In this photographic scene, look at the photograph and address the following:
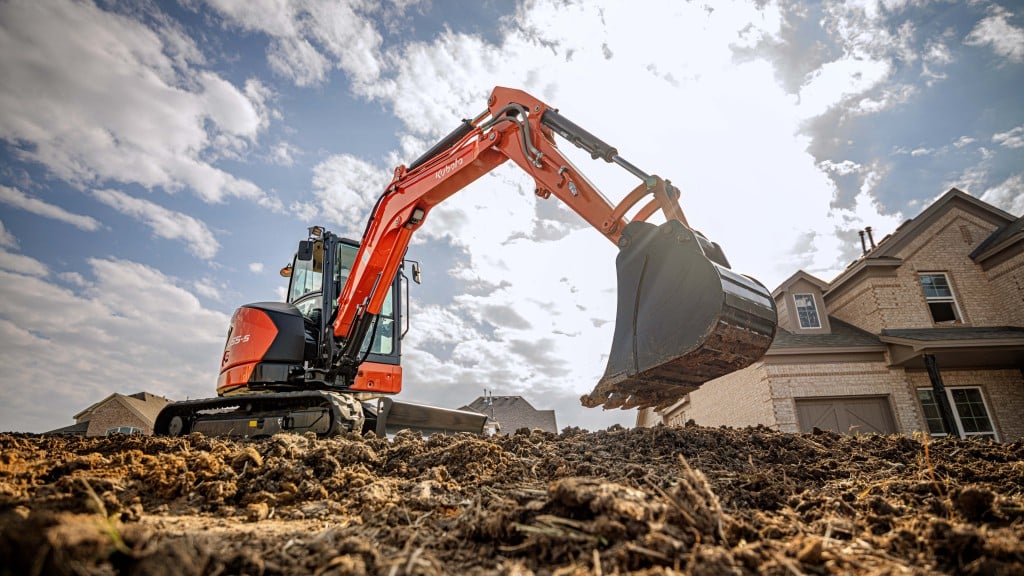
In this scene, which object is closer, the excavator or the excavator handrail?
the excavator

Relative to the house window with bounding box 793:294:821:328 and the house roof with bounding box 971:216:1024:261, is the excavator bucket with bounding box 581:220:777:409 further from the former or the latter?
the house roof with bounding box 971:216:1024:261

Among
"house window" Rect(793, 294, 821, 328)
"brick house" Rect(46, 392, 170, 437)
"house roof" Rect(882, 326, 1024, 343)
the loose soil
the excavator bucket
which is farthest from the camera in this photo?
"brick house" Rect(46, 392, 170, 437)

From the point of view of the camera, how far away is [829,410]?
13859 mm

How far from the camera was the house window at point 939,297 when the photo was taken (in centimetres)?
1548

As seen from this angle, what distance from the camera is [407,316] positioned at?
7.87m

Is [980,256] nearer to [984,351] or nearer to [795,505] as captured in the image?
[984,351]

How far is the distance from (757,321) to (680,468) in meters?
1.46

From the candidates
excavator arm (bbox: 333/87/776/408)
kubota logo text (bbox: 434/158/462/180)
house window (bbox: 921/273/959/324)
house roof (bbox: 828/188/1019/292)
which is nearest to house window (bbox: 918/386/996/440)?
house window (bbox: 921/273/959/324)

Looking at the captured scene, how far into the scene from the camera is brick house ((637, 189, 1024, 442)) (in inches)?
538

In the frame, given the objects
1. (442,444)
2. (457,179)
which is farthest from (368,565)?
(457,179)

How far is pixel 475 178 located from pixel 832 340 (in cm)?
1278

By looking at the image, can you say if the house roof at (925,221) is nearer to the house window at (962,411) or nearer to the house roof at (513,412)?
the house window at (962,411)

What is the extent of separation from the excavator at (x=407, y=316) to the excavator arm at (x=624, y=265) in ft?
0.04

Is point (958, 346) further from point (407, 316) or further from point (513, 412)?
point (513, 412)
